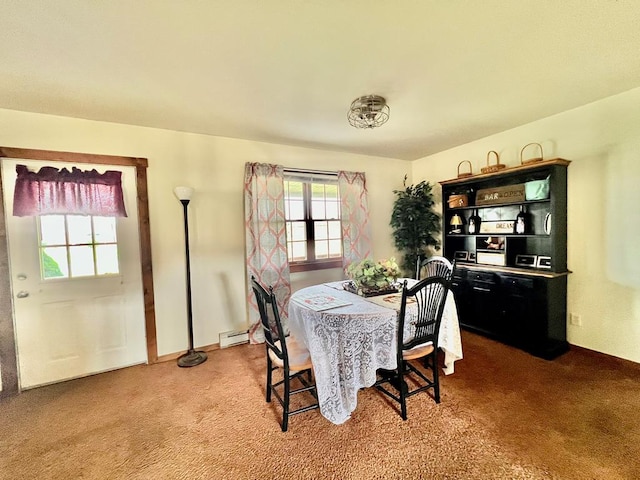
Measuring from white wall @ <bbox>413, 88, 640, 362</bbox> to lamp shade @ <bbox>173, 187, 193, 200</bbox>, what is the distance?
3746mm

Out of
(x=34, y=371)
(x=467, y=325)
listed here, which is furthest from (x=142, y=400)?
(x=467, y=325)

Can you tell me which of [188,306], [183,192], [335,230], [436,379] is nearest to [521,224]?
[436,379]

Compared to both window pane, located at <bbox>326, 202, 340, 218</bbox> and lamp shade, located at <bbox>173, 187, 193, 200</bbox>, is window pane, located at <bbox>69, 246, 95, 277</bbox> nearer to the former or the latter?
lamp shade, located at <bbox>173, 187, 193, 200</bbox>

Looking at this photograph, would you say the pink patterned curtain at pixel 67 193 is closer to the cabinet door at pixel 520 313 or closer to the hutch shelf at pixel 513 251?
the hutch shelf at pixel 513 251

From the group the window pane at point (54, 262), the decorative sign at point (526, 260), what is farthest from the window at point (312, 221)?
the window pane at point (54, 262)

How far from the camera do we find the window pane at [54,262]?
2496 mm

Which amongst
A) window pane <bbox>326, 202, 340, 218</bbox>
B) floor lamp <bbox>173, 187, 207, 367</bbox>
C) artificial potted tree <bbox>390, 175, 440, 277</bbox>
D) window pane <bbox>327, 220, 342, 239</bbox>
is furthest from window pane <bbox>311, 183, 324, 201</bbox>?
floor lamp <bbox>173, 187, 207, 367</bbox>

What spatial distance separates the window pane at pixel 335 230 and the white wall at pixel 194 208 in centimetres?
96

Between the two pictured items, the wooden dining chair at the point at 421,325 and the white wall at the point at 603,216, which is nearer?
the wooden dining chair at the point at 421,325

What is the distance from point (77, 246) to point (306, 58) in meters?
2.65

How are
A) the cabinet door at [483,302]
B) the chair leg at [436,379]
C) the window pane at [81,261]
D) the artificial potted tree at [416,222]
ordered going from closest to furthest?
1. the chair leg at [436,379]
2. the window pane at [81,261]
3. the cabinet door at [483,302]
4. the artificial potted tree at [416,222]

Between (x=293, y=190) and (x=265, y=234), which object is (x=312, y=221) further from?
(x=265, y=234)

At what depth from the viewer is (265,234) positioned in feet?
11.0

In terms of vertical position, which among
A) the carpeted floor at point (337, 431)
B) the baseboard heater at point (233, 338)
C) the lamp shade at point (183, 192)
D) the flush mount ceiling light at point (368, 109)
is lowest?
the carpeted floor at point (337, 431)
